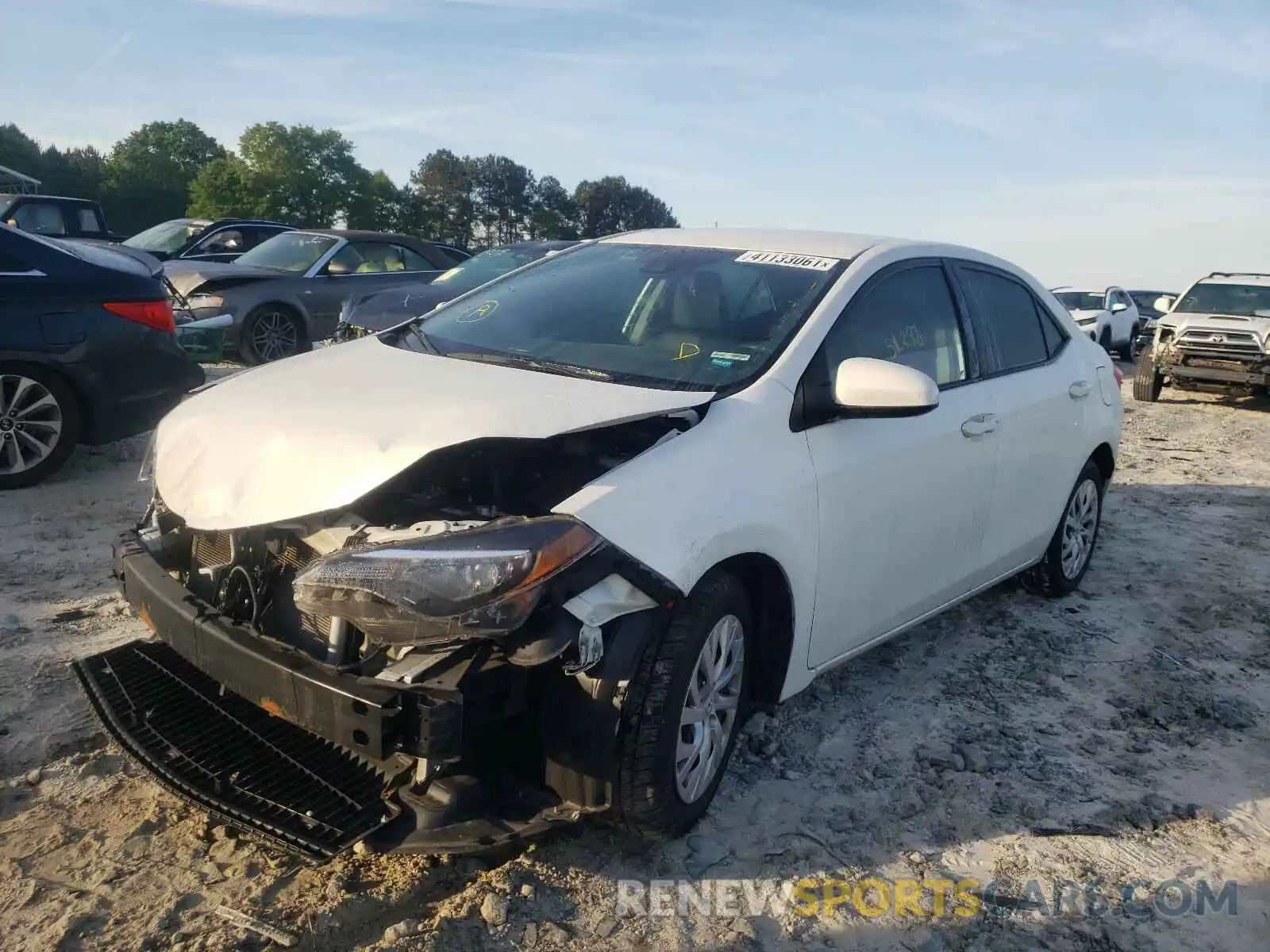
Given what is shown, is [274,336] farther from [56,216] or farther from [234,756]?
[234,756]

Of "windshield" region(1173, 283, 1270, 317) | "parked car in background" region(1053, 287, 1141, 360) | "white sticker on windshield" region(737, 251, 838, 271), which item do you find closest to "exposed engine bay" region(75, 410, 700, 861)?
"white sticker on windshield" region(737, 251, 838, 271)

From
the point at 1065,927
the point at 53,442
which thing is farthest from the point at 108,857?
the point at 53,442

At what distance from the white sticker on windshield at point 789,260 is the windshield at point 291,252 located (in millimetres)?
A: 8649

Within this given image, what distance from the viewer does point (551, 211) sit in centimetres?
7338

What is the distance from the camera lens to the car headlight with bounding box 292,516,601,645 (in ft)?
7.33

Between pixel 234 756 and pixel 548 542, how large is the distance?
104 centimetres

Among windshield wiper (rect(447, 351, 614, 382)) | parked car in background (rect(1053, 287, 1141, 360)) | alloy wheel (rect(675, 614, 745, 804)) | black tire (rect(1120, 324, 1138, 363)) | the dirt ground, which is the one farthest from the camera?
black tire (rect(1120, 324, 1138, 363))

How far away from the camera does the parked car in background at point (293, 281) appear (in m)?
10.5

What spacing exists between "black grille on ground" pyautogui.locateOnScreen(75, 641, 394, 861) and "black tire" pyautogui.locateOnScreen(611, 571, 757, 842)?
59cm

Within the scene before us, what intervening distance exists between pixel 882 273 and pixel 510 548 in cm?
202

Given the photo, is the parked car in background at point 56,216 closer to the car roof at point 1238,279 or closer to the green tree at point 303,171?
the car roof at point 1238,279

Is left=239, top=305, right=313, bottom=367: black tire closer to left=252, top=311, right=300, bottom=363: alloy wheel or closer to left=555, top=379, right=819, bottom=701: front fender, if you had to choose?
left=252, top=311, right=300, bottom=363: alloy wheel

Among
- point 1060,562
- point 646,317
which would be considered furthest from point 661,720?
point 1060,562

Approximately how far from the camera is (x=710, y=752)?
2873 millimetres
